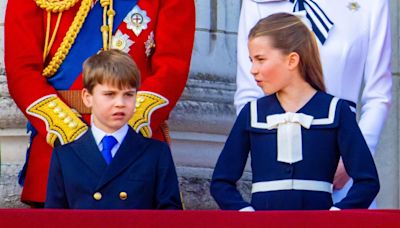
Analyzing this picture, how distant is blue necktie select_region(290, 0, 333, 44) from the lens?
5.56 m

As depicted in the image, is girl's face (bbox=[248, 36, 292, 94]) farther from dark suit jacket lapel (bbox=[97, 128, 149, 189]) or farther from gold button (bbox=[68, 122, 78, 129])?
gold button (bbox=[68, 122, 78, 129])

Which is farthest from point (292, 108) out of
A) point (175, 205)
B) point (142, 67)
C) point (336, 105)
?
point (142, 67)

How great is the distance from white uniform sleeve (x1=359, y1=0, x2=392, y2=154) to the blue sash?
0.93 meters

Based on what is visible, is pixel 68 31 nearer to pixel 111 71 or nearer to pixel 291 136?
pixel 111 71

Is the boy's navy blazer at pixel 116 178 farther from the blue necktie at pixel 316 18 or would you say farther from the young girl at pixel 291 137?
the blue necktie at pixel 316 18

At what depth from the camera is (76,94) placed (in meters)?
5.69

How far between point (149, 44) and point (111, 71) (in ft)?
1.88

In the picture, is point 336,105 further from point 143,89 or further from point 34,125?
point 34,125

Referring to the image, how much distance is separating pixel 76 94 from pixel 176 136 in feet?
3.78

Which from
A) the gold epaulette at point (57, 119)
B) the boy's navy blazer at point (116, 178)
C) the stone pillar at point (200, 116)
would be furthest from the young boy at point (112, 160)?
the stone pillar at point (200, 116)

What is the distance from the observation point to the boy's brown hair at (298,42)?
5.10m

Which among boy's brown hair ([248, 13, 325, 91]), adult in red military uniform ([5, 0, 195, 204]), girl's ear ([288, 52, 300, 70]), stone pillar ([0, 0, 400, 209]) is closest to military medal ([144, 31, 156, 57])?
adult in red military uniform ([5, 0, 195, 204])

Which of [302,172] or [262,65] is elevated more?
[262,65]

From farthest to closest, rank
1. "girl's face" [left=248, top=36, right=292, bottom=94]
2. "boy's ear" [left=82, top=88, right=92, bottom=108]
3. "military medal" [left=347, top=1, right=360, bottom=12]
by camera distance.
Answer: "military medal" [left=347, top=1, right=360, bottom=12] → "boy's ear" [left=82, top=88, right=92, bottom=108] → "girl's face" [left=248, top=36, right=292, bottom=94]
